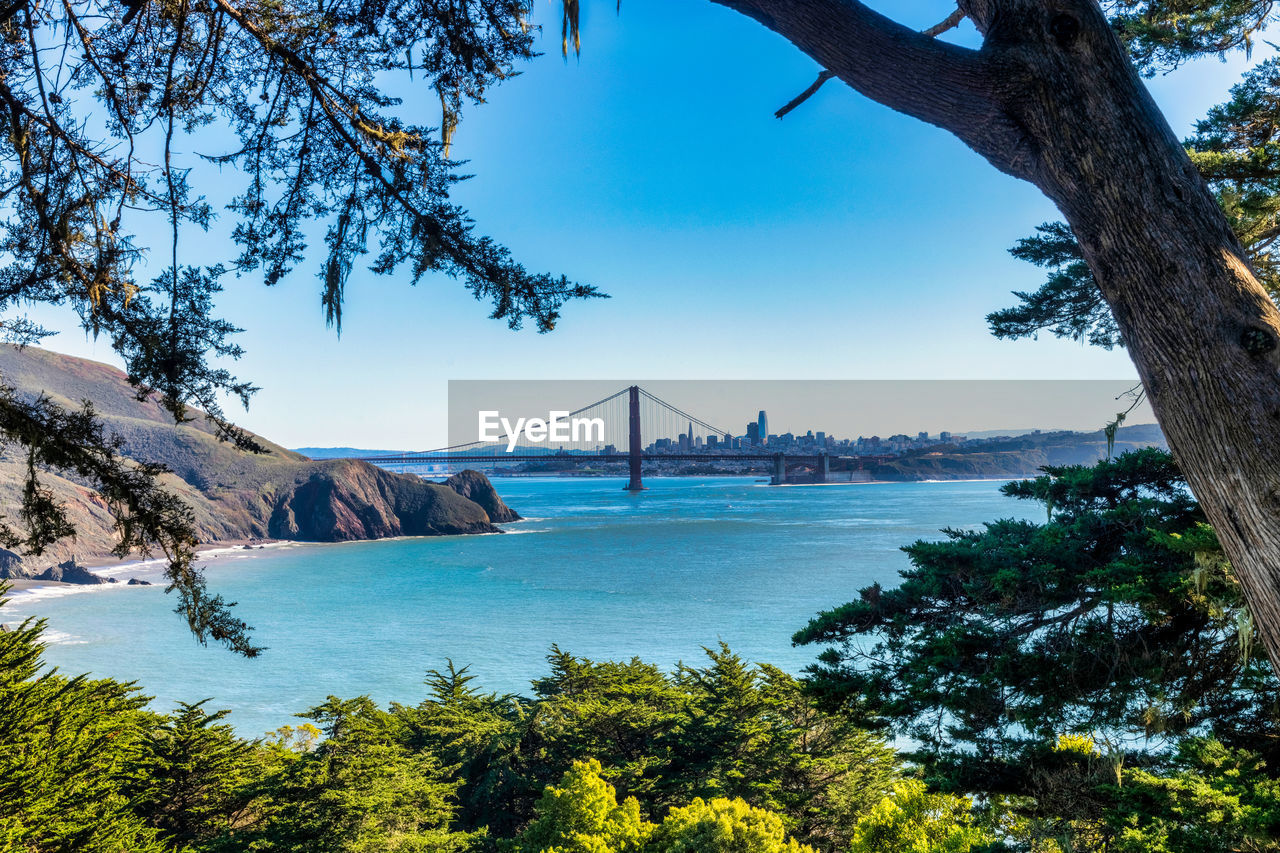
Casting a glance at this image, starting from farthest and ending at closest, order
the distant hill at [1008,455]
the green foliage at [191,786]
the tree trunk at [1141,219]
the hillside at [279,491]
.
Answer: the hillside at [279,491] → the distant hill at [1008,455] → the green foliage at [191,786] → the tree trunk at [1141,219]

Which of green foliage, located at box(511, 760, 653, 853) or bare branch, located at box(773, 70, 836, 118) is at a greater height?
bare branch, located at box(773, 70, 836, 118)

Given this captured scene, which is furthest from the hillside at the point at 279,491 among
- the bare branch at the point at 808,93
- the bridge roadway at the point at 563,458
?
the bare branch at the point at 808,93

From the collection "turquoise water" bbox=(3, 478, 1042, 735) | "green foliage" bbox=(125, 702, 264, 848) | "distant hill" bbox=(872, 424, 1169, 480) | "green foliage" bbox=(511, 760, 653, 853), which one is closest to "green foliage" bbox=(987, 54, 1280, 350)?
"green foliage" bbox=(511, 760, 653, 853)

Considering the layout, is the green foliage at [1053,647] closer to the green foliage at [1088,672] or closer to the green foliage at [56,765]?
the green foliage at [1088,672]

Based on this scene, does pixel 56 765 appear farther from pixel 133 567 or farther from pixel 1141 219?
pixel 133 567

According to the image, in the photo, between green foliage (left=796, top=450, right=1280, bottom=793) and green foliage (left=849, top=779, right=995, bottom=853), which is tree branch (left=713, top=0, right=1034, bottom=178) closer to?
green foliage (left=796, top=450, right=1280, bottom=793)

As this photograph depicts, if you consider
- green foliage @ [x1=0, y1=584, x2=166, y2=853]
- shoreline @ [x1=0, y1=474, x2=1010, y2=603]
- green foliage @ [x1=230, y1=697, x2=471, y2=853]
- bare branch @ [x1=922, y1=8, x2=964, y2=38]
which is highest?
bare branch @ [x1=922, y1=8, x2=964, y2=38]
